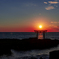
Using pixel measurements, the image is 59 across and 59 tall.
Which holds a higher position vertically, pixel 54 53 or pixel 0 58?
pixel 54 53

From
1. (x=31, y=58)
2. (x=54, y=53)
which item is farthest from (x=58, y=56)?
(x=31, y=58)

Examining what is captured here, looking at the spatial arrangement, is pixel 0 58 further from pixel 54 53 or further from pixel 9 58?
pixel 54 53

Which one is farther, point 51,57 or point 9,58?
point 9,58

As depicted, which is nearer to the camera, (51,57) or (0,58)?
(51,57)

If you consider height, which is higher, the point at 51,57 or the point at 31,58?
the point at 51,57

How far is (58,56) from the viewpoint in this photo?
15.9 metres

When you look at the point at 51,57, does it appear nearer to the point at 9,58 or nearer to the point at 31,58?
the point at 31,58

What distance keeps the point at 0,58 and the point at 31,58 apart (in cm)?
577

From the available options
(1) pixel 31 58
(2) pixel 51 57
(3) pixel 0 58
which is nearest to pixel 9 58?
(3) pixel 0 58

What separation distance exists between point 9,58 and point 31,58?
162 inches

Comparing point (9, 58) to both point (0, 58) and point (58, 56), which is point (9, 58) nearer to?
point (0, 58)

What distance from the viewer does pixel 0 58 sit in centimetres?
2153

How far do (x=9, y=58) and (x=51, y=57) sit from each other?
8774 millimetres

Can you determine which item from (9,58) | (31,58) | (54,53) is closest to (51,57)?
(54,53)
